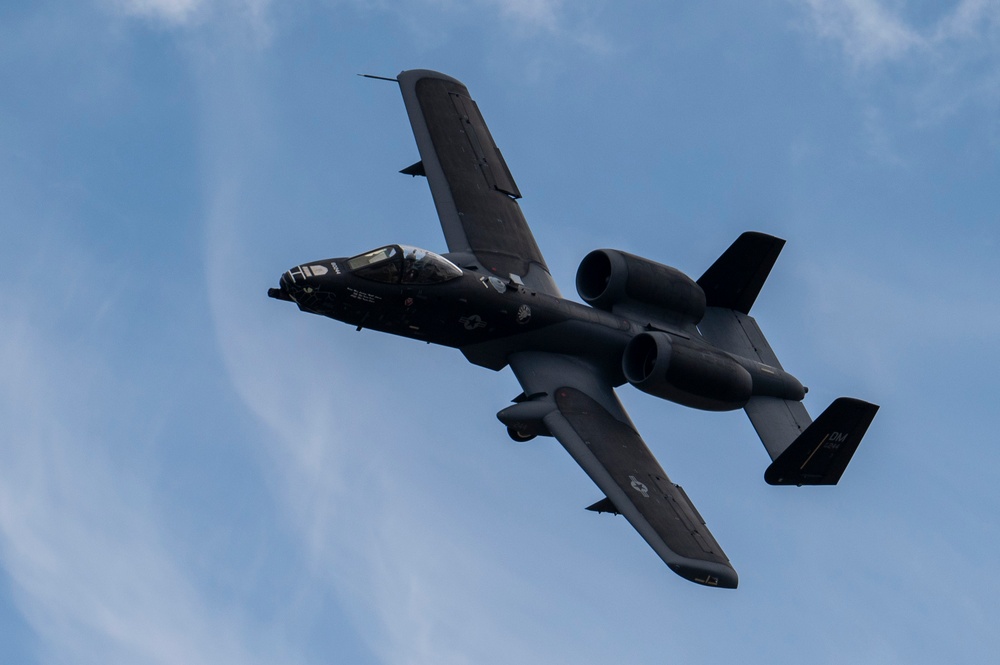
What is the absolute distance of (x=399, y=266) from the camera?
122 feet

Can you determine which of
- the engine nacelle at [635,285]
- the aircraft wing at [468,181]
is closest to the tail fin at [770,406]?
the engine nacelle at [635,285]

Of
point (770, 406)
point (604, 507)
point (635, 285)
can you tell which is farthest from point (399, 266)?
point (770, 406)

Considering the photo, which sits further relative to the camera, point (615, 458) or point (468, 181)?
point (468, 181)

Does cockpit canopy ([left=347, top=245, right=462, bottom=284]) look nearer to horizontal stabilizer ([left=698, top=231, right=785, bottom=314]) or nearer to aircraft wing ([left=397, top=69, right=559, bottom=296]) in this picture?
aircraft wing ([left=397, top=69, right=559, bottom=296])

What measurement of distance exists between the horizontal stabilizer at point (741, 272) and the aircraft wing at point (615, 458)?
527 cm

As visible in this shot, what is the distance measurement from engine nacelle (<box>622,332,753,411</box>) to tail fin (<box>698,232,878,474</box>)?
1.77m

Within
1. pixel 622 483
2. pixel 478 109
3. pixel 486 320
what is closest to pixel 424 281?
pixel 486 320

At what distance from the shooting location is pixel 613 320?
40.3 m

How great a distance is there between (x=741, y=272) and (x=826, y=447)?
691 cm

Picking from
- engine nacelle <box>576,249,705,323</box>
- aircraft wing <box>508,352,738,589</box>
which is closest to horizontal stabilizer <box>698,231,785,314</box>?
engine nacelle <box>576,249,705,323</box>

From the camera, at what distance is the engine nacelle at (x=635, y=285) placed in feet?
133

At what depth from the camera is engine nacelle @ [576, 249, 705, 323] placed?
133ft

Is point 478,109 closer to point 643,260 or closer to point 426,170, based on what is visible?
point 426,170

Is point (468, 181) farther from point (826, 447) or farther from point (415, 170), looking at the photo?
point (826, 447)
